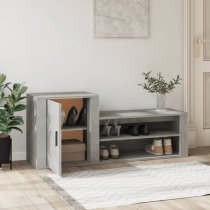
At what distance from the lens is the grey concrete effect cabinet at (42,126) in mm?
3865

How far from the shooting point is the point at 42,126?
3871 mm

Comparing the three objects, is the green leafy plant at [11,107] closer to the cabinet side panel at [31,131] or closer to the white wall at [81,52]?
the cabinet side panel at [31,131]

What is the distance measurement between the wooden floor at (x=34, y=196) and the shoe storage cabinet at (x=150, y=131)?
291 millimetres

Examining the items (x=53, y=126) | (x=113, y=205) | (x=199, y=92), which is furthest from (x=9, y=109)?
(x=199, y=92)

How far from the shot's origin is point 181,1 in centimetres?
464

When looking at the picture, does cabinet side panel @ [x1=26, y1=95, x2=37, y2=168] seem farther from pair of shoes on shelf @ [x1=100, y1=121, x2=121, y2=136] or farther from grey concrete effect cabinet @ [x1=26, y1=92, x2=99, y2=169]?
pair of shoes on shelf @ [x1=100, y1=121, x2=121, y2=136]

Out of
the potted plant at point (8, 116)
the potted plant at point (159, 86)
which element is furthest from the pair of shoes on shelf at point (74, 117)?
the potted plant at point (159, 86)

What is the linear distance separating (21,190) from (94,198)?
51 cm

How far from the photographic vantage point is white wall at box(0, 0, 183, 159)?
4.14 metres

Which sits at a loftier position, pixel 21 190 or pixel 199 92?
pixel 199 92

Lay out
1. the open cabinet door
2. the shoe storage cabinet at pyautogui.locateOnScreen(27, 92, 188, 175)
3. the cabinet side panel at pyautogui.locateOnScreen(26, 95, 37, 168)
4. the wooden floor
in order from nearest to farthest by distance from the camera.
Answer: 1. the wooden floor
2. the open cabinet door
3. the shoe storage cabinet at pyautogui.locateOnScreen(27, 92, 188, 175)
4. the cabinet side panel at pyautogui.locateOnScreen(26, 95, 37, 168)

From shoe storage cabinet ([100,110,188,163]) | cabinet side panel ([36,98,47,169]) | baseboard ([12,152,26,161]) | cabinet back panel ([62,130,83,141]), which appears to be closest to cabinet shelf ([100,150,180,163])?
shoe storage cabinet ([100,110,188,163])

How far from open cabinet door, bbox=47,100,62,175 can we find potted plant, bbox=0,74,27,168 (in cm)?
23

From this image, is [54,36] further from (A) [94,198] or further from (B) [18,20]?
(A) [94,198]
